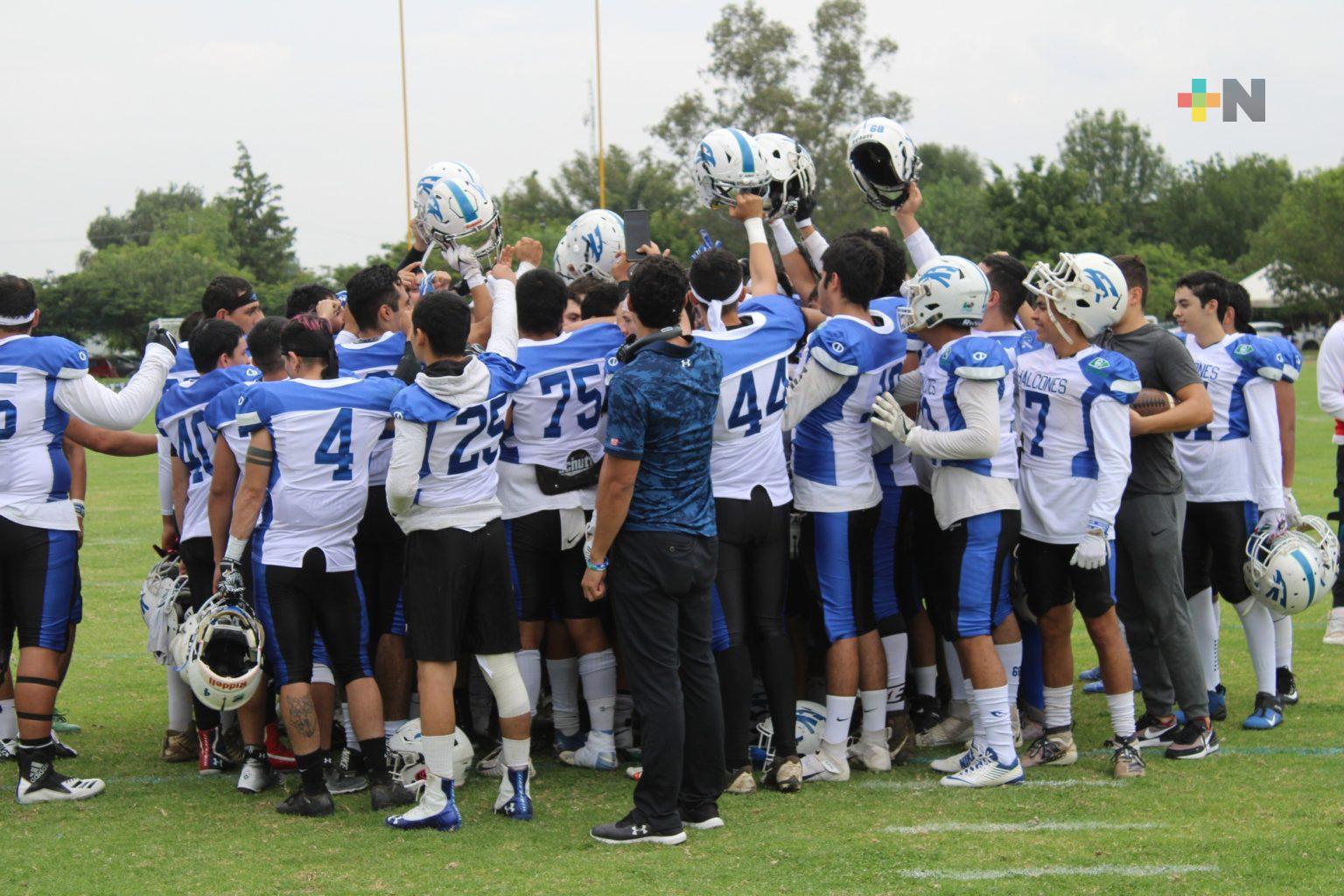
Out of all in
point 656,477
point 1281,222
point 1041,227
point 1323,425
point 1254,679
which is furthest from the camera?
point 1281,222

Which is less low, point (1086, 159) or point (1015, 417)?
point (1086, 159)

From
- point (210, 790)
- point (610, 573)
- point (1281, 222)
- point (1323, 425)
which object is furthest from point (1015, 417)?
point (1281, 222)

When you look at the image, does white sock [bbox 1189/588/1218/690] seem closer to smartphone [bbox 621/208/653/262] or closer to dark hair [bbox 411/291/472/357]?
smartphone [bbox 621/208/653/262]

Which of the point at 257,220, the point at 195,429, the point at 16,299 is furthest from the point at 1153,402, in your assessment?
the point at 257,220

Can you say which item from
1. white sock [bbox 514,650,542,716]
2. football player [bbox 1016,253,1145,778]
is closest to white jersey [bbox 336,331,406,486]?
white sock [bbox 514,650,542,716]

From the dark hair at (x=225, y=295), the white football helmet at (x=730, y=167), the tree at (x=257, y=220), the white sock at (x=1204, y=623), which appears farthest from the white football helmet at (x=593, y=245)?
the tree at (x=257, y=220)

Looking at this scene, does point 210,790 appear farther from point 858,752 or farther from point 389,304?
point 858,752

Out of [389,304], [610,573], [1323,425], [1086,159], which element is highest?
[1086,159]

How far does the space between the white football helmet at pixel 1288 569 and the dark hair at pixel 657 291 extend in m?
3.62

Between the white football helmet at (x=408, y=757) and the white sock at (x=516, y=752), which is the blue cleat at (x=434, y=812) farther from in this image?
the white football helmet at (x=408, y=757)

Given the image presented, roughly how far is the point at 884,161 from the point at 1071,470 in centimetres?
190

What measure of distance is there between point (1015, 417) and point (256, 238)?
2913 inches

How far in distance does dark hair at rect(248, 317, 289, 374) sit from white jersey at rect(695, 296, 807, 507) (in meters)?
1.89

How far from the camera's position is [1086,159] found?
10156 cm
